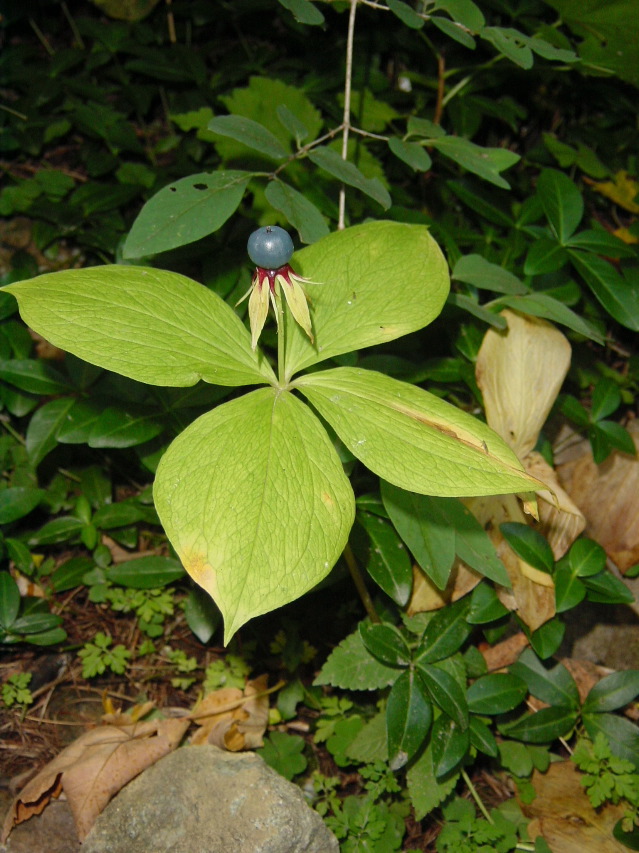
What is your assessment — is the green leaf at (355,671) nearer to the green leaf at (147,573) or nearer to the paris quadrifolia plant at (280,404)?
the green leaf at (147,573)

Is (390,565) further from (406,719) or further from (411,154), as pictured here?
(411,154)

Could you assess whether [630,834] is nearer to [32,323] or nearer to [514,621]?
[514,621]

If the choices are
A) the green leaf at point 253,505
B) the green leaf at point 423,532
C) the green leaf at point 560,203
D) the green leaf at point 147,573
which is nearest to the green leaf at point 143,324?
the green leaf at point 253,505

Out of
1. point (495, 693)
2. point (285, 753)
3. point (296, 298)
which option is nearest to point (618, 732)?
point (495, 693)

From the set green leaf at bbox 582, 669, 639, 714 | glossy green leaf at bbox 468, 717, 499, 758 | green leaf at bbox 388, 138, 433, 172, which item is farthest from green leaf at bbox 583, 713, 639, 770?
green leaf at bbox 388, 138, 433, 172

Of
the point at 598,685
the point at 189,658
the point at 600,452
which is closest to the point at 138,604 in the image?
the point at 189,658

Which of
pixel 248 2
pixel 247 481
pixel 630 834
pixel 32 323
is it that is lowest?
pixel 630 834
